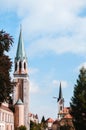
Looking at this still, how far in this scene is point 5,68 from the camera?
38469mm

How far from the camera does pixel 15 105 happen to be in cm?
14888

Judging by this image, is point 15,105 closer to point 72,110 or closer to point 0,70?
point 72,110

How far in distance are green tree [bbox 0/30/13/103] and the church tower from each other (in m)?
109

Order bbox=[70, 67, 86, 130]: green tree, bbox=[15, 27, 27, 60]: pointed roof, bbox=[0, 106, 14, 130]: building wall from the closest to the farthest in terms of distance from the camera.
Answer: bbox=[70, 67, 86, 130]: green tree, bbox=[0, 106, 14, 130]: building wall, bbox=[15, 27, 27, 60]: pointed roof

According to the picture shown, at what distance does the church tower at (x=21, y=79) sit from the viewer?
14975 cm

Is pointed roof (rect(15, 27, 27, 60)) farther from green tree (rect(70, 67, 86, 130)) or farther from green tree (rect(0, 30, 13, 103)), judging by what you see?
Result: green tree (rect(0, 30, 13, 103))

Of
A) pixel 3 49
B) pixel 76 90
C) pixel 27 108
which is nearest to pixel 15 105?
pixel 27 108

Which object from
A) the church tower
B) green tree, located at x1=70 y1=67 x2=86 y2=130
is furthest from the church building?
green tree, located at x1=70 y1=67 x2=86 y2=130

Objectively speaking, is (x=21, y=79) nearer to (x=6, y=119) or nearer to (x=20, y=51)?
(x=20, y=51)

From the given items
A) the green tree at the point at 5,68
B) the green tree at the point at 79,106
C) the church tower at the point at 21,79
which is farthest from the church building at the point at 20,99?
the green tree at the point at 5,68

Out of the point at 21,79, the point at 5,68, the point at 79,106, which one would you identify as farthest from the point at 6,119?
the point at 5,68

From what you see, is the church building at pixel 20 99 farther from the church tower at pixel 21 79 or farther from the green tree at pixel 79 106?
the green tree at pixel 79 106

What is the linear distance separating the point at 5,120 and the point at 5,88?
97381 millimetres

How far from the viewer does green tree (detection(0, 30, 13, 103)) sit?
3744 centimetres
